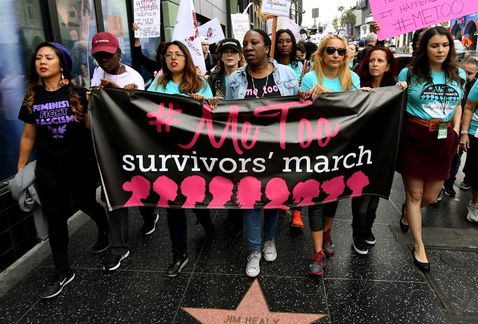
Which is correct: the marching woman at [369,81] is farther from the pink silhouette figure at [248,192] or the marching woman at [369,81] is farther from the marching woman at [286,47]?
the marching woman at [286,47]

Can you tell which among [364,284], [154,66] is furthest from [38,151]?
[364,284]

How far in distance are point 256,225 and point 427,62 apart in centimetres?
186

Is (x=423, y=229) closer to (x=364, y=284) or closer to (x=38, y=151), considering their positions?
(x=364, y=284)

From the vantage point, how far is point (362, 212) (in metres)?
3.34

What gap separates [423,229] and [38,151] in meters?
3.67

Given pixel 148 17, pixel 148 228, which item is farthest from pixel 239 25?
pixel 148 228

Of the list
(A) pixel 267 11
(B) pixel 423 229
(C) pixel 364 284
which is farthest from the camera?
(A) pixel 267 11

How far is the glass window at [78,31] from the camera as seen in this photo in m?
4.56

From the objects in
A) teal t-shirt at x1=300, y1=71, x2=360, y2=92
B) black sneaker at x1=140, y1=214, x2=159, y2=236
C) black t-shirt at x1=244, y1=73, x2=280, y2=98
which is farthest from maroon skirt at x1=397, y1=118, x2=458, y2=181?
black sneaker at x1=140, y1=214, x2=159, y2=236

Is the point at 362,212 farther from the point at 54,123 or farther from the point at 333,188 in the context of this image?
the point at 54,123

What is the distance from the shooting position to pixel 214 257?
348 centimetres

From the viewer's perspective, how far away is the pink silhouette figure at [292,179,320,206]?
116 inches

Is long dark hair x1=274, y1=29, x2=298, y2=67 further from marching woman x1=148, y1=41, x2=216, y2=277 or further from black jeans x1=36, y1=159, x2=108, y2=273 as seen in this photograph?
black jeans x1=36, y1=159, x2=108, y2=273

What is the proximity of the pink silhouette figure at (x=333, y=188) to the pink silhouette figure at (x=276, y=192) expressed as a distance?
30 cm
